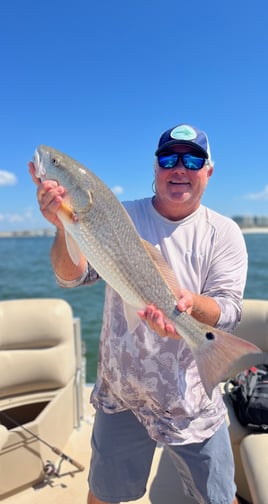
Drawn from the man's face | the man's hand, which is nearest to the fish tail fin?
the man's hand

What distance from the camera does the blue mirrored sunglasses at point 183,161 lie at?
2342 mm

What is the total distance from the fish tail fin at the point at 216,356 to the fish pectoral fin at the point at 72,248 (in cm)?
79

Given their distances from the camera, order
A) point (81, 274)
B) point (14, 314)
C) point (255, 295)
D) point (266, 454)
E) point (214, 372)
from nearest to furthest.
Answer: point (214, 372), point (81, 274), point (266, 454), point (14, 314), point (255, 295)

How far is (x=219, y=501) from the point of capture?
2355 millimetres

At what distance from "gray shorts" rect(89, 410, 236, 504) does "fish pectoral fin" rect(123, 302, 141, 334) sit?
574 mm

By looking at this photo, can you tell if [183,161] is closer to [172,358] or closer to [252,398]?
[172,358]

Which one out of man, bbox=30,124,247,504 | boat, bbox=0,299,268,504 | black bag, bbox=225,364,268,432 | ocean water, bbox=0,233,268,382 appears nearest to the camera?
man, bbox=30,124,247,504

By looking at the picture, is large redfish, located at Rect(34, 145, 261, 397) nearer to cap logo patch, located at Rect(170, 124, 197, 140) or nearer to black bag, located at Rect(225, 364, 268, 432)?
cap logo patch, located at Rect(170, 124, 197, 140)

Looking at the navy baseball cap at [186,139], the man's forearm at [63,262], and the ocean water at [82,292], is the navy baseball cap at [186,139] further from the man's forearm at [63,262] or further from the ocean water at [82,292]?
the ocean water at [82,292]

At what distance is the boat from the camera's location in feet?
11.3

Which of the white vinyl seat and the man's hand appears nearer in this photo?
the man's hand

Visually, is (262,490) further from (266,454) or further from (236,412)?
(236,412)

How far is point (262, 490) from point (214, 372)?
0.98m

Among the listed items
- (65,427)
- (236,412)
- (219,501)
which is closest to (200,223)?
(219,501)
